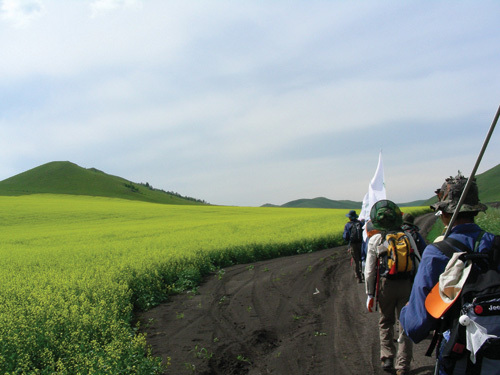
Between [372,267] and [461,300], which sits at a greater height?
[461,300]

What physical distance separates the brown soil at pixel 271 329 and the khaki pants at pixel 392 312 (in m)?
0.28

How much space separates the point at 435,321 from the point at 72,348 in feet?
15.8

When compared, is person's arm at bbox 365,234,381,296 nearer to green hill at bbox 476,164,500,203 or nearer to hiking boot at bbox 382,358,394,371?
hiking boot at bbox 382,358,394,371

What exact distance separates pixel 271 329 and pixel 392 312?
246cm

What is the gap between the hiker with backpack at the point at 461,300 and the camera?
2.01 m

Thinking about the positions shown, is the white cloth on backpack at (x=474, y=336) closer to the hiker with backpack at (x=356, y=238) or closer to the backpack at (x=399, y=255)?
the backpack at (x=399, y=255)

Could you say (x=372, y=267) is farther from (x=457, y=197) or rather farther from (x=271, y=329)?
(x=271, y=329)

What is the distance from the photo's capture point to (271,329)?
677 cm

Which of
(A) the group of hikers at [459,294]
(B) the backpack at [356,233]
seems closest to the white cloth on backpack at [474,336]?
(A) the group of hikers at [459,294]

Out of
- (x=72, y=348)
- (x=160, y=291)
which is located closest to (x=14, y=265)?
(x=160, y=291)

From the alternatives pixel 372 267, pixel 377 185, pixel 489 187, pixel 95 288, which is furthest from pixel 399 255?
pixel 489 187

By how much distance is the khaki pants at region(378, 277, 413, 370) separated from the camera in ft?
15.3

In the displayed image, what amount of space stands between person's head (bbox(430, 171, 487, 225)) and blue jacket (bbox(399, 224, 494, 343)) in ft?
0.43

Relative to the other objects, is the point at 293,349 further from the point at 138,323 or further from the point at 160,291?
the point at 160,291
